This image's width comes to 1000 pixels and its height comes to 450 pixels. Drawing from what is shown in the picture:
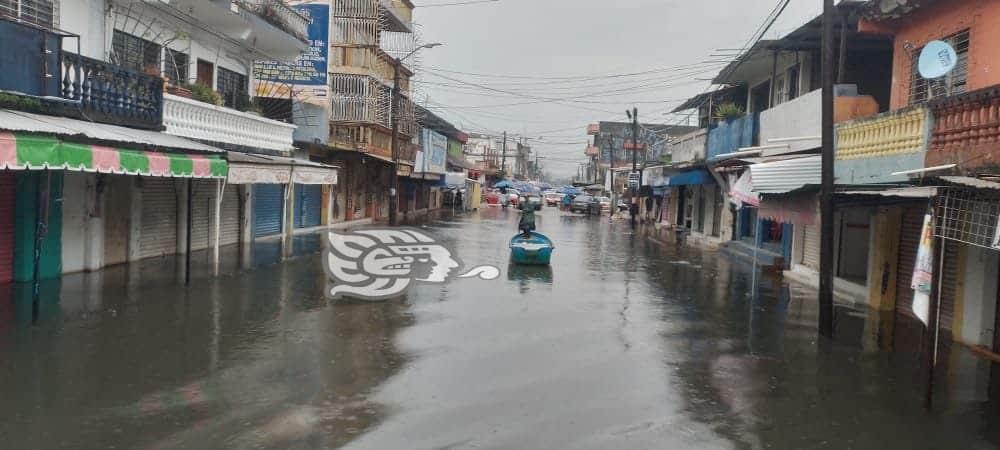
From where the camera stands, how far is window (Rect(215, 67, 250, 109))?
1985cm

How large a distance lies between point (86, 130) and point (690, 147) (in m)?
A: 26.3

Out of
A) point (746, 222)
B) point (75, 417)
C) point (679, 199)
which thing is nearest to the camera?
A: point (75, 417)

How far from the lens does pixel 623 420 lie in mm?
6820

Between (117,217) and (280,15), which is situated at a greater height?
(280,15)

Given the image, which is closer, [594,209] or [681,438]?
[681,438]

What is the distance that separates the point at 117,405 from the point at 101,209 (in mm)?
10133

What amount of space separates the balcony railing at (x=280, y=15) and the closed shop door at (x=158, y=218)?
5.03m

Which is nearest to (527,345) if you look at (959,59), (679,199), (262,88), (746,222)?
(959,59)

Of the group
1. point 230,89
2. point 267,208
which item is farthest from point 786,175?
point 267,208

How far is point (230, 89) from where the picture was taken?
2064 centimetres

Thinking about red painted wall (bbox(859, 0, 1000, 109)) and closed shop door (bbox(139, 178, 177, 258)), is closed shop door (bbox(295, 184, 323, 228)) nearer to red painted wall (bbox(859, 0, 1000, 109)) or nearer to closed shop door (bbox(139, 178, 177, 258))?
closed shop door (bbox(139, 178, 177, 258))

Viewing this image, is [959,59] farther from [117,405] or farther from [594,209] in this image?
[594,209]

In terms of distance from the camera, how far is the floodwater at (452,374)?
630cm

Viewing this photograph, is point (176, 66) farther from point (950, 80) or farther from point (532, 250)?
point (950, 80)
